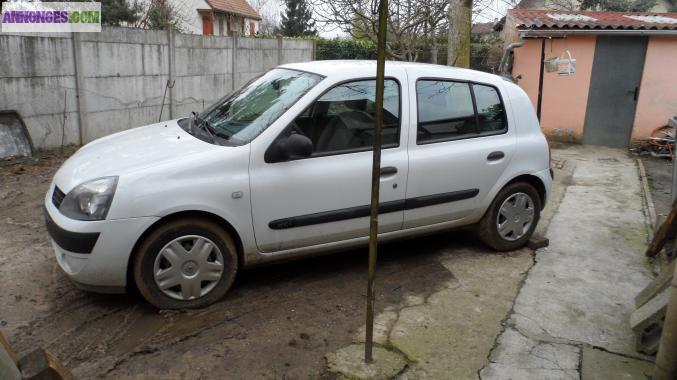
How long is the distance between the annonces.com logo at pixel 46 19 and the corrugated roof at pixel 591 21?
832cm

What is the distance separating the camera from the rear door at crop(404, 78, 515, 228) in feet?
14.0

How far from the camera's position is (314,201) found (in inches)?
151

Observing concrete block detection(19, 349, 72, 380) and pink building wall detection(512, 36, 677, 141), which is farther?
pink building wall detection(512, 36, 677, 141)

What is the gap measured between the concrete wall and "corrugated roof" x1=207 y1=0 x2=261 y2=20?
20511 millimetres

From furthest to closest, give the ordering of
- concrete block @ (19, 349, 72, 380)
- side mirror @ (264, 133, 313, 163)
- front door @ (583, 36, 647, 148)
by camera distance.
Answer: front door @ (583, 36, 647, 148)
side mirror @ (264, 133, 313, 163)
concrete block @ (19, 349, 72, 380)

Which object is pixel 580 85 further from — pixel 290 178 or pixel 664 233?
pixel 290 178

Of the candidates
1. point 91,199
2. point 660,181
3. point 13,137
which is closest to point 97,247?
point 91,199

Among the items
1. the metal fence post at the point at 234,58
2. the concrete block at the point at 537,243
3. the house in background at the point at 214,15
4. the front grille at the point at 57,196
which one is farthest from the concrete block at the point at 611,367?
the house in background at the point at 214,15

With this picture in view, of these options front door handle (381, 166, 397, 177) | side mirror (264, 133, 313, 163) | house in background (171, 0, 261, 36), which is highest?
house in background (171, 0, 261, 36)

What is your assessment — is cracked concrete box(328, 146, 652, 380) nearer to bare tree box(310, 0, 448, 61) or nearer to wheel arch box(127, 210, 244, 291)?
wheel arch box(127, 210, 244, 291)

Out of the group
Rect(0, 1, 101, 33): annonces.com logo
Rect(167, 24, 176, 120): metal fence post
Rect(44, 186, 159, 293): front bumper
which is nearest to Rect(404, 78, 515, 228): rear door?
Rect(44, 186, 159, 293): front bumper

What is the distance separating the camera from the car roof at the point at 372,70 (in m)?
4.12

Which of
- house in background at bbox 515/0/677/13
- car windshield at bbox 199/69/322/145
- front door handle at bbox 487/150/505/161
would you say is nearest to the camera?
car windshield at bbox 199/69/322/145

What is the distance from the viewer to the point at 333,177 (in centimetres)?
387
